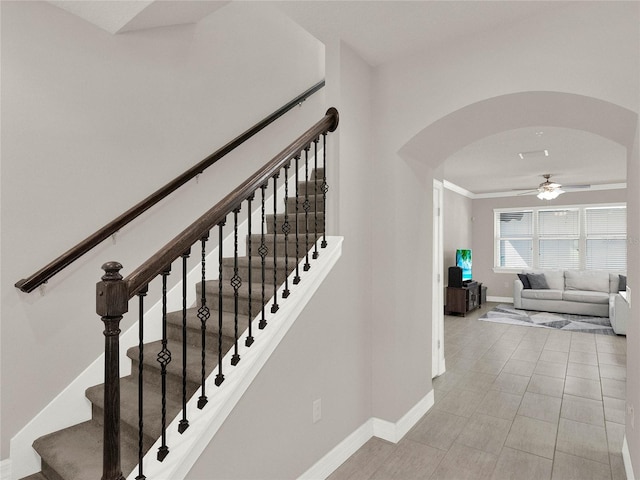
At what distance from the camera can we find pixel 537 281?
8.42 meters

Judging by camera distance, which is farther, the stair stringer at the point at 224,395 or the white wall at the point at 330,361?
the white wall at the point at 330,361

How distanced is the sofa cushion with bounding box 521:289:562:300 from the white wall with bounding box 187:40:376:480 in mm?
6811

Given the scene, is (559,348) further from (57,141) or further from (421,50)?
(57,141)

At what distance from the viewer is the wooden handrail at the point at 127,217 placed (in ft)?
6.86

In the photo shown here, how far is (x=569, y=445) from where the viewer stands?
109 inches

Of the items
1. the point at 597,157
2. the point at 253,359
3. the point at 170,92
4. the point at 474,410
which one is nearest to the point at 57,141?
the point at 170,92

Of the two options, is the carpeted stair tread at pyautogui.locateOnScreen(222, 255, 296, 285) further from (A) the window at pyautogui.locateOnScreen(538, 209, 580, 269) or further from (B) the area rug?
(A) the window at pyautogui.locateOnScreen(538, 209, 580, 269)

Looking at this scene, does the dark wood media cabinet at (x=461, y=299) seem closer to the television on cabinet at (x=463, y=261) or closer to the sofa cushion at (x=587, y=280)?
the television on cabinet at (x=463, y=261)

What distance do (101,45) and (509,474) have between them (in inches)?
148

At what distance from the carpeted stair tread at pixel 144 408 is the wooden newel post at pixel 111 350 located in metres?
0.39

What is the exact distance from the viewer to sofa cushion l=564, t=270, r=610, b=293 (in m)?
7.98

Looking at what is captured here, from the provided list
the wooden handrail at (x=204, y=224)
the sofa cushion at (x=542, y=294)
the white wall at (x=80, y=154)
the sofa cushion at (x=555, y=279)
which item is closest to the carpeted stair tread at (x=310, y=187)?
the white wall at (x=80, y=154)

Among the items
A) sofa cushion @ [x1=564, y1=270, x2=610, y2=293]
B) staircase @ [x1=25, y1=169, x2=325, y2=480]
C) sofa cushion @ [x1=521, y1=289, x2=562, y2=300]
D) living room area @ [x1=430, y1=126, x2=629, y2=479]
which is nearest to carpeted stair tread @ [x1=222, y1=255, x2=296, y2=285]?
staircase @ [x1=25, y1=169, x2=325, y2=480]

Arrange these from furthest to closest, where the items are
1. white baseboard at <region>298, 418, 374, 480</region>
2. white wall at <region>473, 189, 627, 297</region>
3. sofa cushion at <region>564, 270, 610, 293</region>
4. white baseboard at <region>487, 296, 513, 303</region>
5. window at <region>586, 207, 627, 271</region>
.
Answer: white baseboard at <region>487, 296, 513, 303</region> → white wall at <region>473, 189, 627, 297</region> → window at <region>586, 207, 627, 271</region> → sofa cushion at <region>564, 270, 610, 293</region> → white baseboard at <region>298, 418, 374, 480</region>
